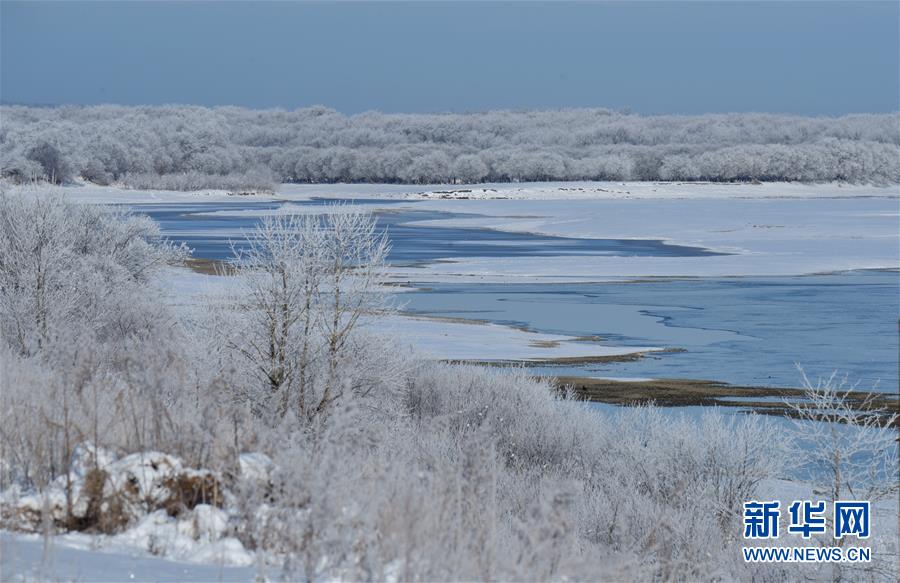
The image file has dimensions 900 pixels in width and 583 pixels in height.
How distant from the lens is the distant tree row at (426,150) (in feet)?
301

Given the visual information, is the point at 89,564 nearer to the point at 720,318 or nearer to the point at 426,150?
the point at 720,318

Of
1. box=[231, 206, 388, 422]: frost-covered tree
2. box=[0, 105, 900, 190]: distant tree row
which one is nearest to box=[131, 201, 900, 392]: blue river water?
box=[231, 206, 388, 422]: frost-covered tree

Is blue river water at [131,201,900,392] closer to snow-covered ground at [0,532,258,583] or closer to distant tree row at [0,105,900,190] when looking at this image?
snow-covered ground at [0,532,258,583]

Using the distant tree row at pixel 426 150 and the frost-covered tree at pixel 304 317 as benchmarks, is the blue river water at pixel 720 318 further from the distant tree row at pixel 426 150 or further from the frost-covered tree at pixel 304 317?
the distant tree row at pixel 426 150

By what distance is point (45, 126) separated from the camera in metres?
102

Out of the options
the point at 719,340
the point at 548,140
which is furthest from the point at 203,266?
the point at 548,140

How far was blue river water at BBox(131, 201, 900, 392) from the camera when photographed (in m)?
18.4

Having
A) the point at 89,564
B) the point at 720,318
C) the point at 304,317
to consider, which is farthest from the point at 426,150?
the point at 89,564

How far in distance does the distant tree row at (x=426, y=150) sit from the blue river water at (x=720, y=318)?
37.1 m

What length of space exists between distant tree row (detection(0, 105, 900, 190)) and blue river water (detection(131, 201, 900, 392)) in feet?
122

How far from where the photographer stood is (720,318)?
23609mm

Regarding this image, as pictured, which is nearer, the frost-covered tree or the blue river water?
the frost-covered tree

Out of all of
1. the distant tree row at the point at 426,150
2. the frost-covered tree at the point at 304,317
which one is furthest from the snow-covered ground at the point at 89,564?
the distant tree row at the point at 426,150

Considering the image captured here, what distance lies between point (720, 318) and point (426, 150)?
104 m
